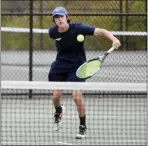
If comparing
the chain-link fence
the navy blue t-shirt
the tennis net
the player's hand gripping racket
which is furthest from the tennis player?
the chain-link fence

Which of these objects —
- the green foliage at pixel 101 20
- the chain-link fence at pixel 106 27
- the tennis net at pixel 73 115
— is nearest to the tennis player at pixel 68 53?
the tennis net at pixel 73 115

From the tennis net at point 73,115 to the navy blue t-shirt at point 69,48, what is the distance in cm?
43

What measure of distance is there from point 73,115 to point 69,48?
1.89m

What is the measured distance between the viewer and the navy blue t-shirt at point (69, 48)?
595cm

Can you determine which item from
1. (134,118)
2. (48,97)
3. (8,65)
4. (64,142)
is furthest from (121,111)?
(8,65)

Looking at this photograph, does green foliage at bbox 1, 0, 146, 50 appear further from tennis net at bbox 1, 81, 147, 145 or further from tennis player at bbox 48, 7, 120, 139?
tennis player at bbox 48, 7, 120, 139

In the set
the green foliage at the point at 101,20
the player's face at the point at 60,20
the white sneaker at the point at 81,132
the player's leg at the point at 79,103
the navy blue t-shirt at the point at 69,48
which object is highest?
the green foliage at the point at 101,20

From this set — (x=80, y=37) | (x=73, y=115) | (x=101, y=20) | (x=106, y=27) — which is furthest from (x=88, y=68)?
(x=106, y=27)

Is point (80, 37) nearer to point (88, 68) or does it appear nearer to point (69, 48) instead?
point (69, 48)

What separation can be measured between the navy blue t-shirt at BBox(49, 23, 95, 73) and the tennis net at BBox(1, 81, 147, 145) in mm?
431

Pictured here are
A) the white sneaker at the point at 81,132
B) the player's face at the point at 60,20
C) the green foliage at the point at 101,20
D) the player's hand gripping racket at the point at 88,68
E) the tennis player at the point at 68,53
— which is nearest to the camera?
the player's hand gripping racket at the point at 88,68

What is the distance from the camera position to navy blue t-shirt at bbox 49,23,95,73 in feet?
19.5

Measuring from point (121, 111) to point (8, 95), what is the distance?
6.44ft

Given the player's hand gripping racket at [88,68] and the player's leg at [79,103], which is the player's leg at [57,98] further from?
the player's hand gripping racket at [88,68]
